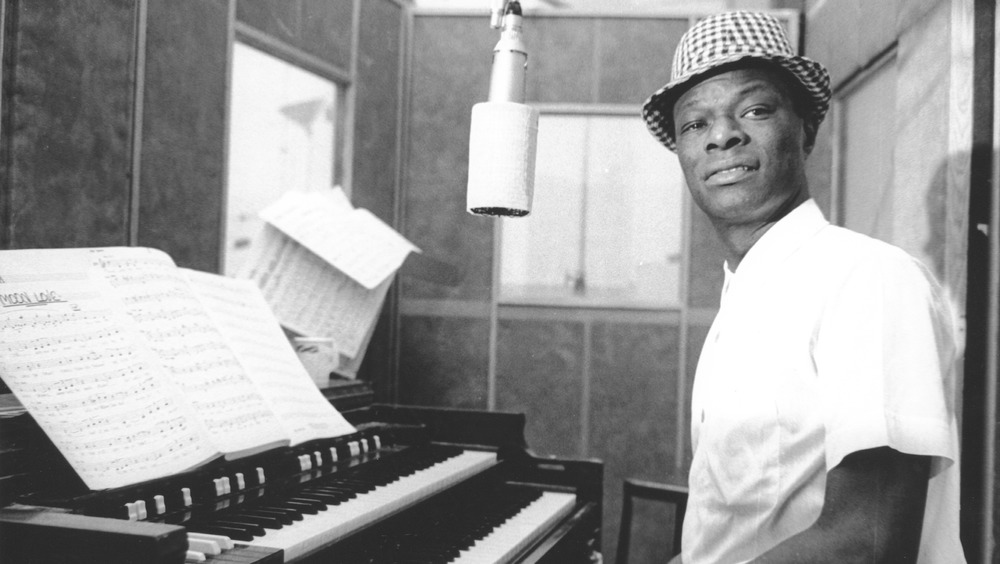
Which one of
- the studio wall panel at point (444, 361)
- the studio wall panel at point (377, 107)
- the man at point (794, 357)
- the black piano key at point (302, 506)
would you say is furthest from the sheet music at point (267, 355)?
the studio wall panel at point (444, 361)

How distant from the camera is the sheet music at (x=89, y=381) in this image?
1.38 meters

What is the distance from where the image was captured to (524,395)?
149 inches

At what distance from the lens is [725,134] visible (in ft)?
5.86

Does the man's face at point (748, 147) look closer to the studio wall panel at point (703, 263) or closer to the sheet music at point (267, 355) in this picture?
the sheet music at point (267, 355)

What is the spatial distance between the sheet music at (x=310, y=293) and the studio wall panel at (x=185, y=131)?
185 millimetres

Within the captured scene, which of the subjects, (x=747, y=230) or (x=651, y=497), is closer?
(x=747, y=230)

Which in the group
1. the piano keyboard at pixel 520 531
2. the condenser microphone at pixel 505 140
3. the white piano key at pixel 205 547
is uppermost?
the condenser microphone at pixel 505 140

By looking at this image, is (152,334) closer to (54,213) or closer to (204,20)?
(54,213)

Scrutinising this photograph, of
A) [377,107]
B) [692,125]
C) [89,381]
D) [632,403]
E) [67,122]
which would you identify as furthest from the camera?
[632,403]

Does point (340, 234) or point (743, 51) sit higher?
point (743, 51)

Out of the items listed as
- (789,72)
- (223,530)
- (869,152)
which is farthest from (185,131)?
(869,152)

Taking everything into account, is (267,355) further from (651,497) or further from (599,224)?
(599,224)

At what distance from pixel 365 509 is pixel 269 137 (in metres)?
1.72

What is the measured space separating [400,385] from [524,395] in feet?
1.90
